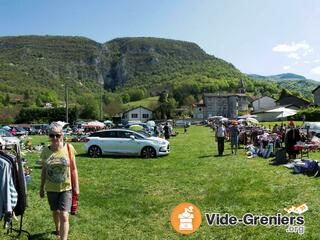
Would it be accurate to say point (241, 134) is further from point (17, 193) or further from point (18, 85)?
point (18, 85)

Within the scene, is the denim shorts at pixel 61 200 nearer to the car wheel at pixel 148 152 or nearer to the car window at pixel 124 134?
the car wheel at pixel 148 152

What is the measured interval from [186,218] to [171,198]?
2.04 metres

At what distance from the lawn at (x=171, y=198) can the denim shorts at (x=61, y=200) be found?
129cm

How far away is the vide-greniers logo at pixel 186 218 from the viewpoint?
810 centimetres

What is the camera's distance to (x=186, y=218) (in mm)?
9023

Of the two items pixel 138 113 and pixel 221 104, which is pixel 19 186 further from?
pixel 221 104

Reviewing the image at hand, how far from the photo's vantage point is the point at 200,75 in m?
187

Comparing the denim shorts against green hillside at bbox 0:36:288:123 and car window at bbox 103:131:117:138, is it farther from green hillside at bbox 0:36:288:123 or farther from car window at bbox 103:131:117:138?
green hillside at bbox 0:36:288:123

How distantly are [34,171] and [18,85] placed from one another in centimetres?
14211

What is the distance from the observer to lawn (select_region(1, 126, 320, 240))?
790 centimetres

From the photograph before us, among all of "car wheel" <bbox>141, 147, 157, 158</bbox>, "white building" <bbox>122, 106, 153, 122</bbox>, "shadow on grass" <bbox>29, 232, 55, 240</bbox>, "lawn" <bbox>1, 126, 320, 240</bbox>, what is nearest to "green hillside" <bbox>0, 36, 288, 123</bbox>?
"white building" <bbox>122, 106, 153, 122</bbox>

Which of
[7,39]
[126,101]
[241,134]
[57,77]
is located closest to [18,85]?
[57,77]

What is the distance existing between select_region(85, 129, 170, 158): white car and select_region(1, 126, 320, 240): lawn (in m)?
4.33

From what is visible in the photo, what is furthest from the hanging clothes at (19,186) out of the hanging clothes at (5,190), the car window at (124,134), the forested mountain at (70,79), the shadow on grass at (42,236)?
the forested mountain at (70,79)
